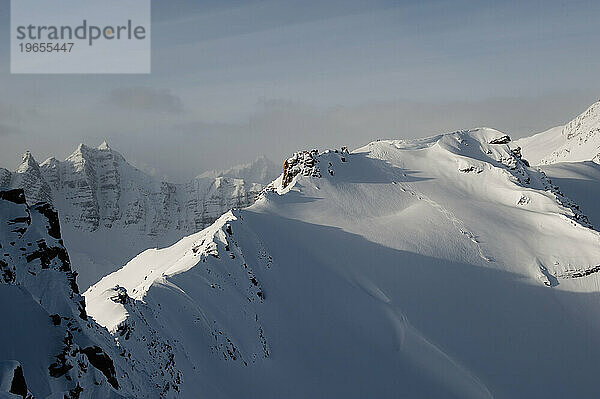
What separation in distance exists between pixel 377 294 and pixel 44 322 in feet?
91.7

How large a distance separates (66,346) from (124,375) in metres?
3.76

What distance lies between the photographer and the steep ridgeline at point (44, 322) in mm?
9320

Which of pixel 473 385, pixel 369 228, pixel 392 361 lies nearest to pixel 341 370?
pixel 392 361

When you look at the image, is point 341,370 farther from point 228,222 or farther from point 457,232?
point 457,232

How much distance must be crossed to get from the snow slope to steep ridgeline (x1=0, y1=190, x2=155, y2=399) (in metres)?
138

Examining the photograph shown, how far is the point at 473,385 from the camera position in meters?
28.8

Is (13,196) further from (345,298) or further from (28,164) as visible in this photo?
(28,164)

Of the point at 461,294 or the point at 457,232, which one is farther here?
the point at 457,232

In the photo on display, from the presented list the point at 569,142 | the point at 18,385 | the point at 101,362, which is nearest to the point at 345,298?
the point at 101,362

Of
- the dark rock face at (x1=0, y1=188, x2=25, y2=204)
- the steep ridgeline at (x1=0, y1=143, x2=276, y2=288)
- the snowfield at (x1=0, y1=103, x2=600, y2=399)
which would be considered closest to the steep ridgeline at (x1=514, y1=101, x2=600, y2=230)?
the snowfield at (x1=0, y1=103, x2=600, y2=399)

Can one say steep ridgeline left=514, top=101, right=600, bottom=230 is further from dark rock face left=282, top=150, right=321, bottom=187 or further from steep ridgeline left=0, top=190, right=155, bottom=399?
steep ridgeline left=0, top=190, right=155, bottom=399

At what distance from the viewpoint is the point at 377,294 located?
34.9 metres

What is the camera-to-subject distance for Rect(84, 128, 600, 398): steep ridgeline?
21.9 meters

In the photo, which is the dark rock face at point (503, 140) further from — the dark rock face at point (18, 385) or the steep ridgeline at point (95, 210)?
the steep ridgeline at point (95, 210)
